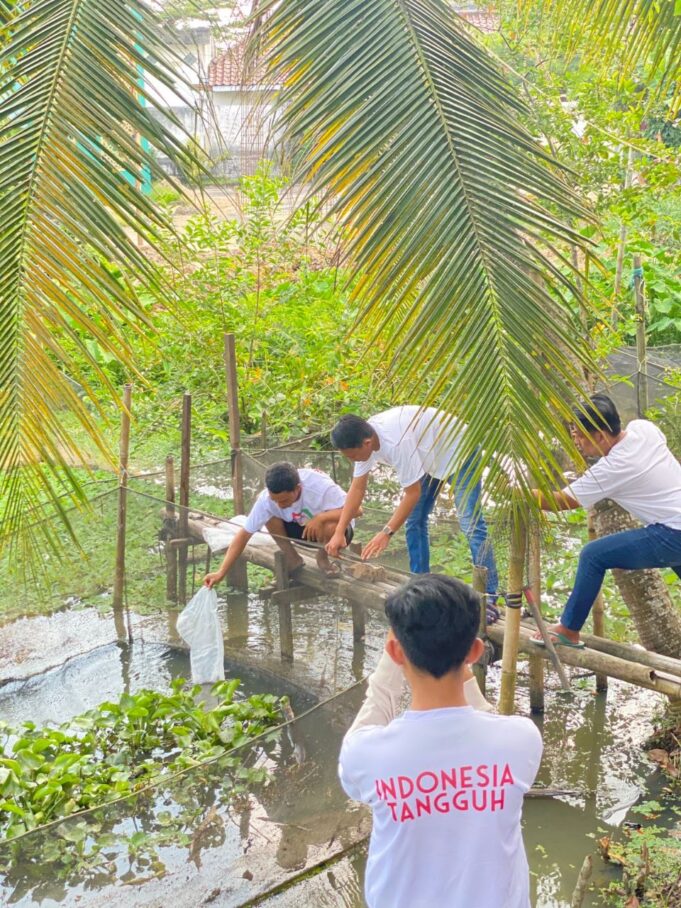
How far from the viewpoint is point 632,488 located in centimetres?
458

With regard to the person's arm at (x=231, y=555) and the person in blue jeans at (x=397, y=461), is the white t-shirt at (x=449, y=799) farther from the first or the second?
the person's arm at (x=231, y=555)

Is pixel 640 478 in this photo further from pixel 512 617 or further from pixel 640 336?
pixel 640 336

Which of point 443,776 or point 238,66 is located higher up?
point 238,66

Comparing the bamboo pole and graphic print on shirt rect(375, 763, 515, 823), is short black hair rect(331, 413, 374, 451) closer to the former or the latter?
the bamboo pole

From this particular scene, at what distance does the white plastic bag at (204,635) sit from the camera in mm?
5645

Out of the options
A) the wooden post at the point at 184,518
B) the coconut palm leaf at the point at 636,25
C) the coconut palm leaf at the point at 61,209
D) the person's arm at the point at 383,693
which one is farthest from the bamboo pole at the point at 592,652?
the coconut palm leaf at the point at 636,25

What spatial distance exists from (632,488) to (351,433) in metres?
1.46

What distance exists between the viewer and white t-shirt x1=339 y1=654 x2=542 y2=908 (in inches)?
77.3

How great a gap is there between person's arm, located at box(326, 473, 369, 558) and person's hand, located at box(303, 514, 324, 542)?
335mm

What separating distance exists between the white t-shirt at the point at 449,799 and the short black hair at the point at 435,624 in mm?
100

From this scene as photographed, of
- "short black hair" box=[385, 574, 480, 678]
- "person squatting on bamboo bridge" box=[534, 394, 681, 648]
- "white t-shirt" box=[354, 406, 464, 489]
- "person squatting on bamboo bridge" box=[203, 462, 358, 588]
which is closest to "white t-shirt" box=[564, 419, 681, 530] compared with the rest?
"person squatting on bamboo bridge" box=[534, 394, 681, 648]

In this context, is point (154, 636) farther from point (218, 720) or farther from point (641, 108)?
point (641, 108)

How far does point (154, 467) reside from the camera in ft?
32.5

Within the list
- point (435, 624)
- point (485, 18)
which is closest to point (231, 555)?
point (435, 624)
